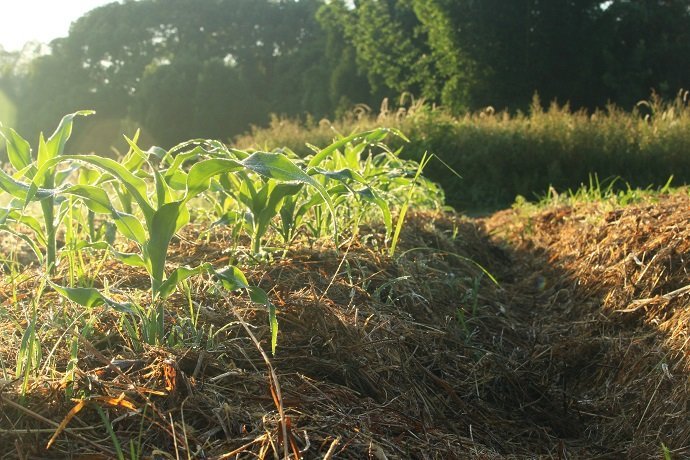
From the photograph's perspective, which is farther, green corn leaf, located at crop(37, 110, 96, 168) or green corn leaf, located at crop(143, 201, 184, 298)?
green corn leaf, located at crop(37, 110, 96, 168)

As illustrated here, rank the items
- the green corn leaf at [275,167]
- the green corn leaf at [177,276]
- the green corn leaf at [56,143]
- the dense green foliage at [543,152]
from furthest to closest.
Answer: the dense green foliage at [543,152], the green corn leaf at [56,143], the green corn leaf at [177,276], the green corn leaf at [275,167]

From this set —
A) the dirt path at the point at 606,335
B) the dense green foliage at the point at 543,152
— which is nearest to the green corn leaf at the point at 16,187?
the dirt path at the point at 606,335

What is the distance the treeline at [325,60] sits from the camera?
61.5 feet

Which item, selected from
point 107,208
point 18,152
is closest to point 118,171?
point 107,208

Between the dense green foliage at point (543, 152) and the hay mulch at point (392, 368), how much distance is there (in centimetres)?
537

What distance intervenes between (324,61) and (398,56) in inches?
299

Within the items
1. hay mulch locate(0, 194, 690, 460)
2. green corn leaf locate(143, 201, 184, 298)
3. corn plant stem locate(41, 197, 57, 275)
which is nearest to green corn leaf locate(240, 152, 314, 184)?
green corn leaf locate(143, 201, 184, 298)

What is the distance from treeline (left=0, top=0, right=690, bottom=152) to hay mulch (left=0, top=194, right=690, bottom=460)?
15417mm

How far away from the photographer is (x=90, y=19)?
34.7 metres

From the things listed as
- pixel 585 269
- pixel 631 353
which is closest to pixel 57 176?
pixel 631 353

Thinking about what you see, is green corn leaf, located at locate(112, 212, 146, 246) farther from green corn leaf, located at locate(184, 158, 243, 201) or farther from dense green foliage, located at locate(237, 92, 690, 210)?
dense green foliage, located at locate(237, 92, 690, 210)

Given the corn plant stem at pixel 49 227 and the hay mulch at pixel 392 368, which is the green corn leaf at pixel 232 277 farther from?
the corn plant stem at pixel 49 227

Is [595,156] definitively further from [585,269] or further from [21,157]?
[21,157]

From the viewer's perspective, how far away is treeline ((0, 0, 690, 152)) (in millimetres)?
18750
